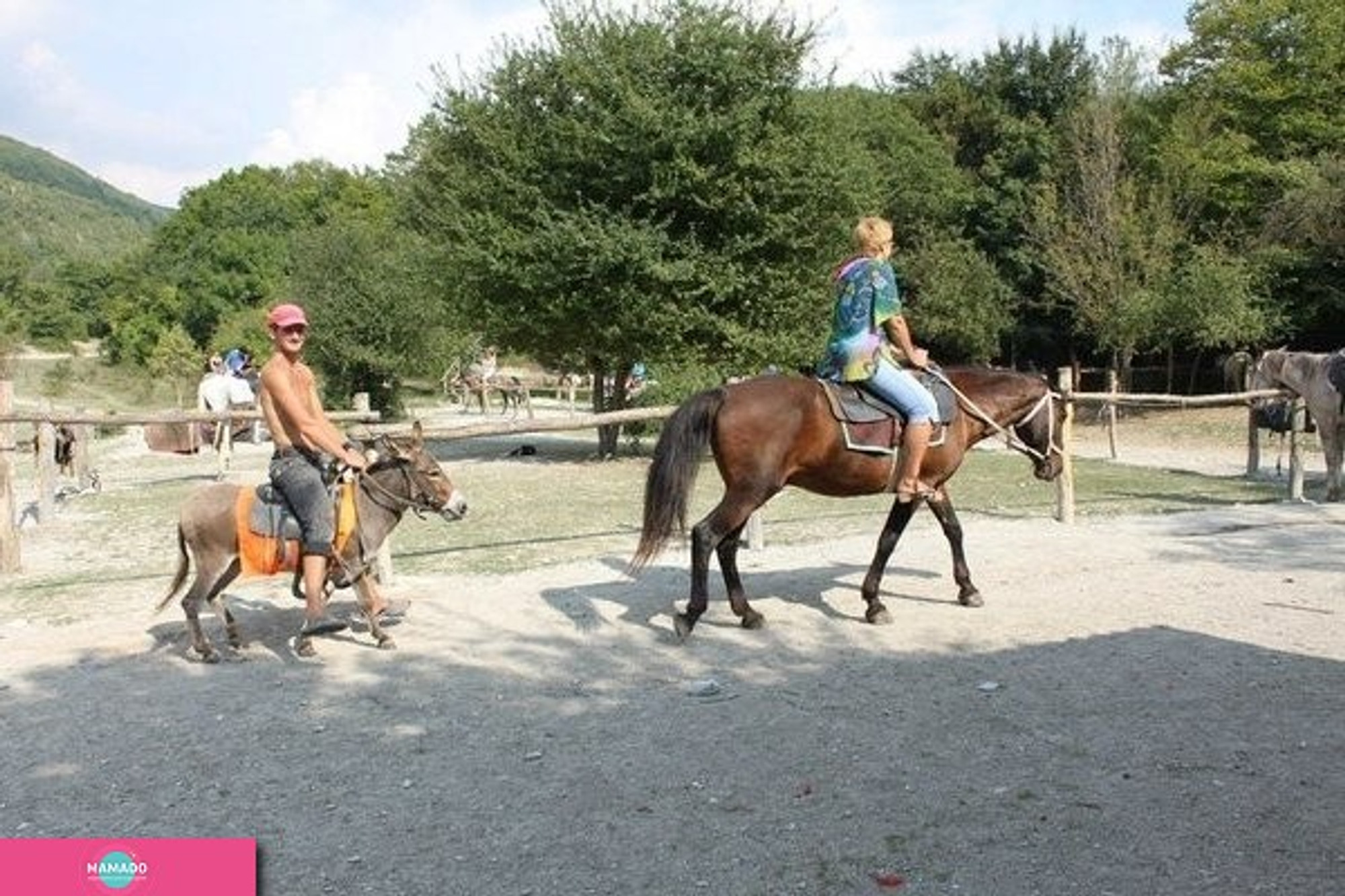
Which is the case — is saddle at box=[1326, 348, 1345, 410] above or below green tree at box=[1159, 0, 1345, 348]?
below

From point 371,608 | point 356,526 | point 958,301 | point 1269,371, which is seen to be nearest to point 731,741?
point 371,608

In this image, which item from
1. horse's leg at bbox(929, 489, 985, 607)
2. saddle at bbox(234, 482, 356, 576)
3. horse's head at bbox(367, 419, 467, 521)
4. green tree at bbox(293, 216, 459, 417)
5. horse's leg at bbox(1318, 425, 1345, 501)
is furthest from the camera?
green tree at bbox(293, 216, 459, 417)

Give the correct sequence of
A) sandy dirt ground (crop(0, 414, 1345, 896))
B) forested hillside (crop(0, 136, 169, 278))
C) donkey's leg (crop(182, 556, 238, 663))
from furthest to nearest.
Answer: forested hillside (crop(0, 136, 169, 278))
donkey's leg (crop(182, 556, 238, 663))
sandy dirt ground (crop(0, 414, 1345, 896))

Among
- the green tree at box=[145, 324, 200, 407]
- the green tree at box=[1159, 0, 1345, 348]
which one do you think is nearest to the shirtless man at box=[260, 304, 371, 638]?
the green tree at box=[1159, 0, 1345, 348]

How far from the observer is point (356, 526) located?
22.1 feet

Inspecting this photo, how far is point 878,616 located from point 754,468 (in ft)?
4.51

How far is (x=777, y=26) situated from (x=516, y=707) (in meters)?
16.6

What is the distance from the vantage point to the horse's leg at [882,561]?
718 centimetres

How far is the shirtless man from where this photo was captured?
6180mm

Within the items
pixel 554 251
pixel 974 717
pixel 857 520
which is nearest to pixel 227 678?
pixel 974 717

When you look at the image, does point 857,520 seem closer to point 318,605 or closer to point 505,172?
point 318,605

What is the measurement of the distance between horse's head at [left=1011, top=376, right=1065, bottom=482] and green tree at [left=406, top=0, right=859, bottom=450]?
1045cm

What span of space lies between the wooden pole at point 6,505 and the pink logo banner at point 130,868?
7.32m

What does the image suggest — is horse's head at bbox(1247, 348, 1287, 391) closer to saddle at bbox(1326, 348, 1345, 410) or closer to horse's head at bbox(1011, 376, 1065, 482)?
saddle at bbox(1326, 348, 1345, 410)
